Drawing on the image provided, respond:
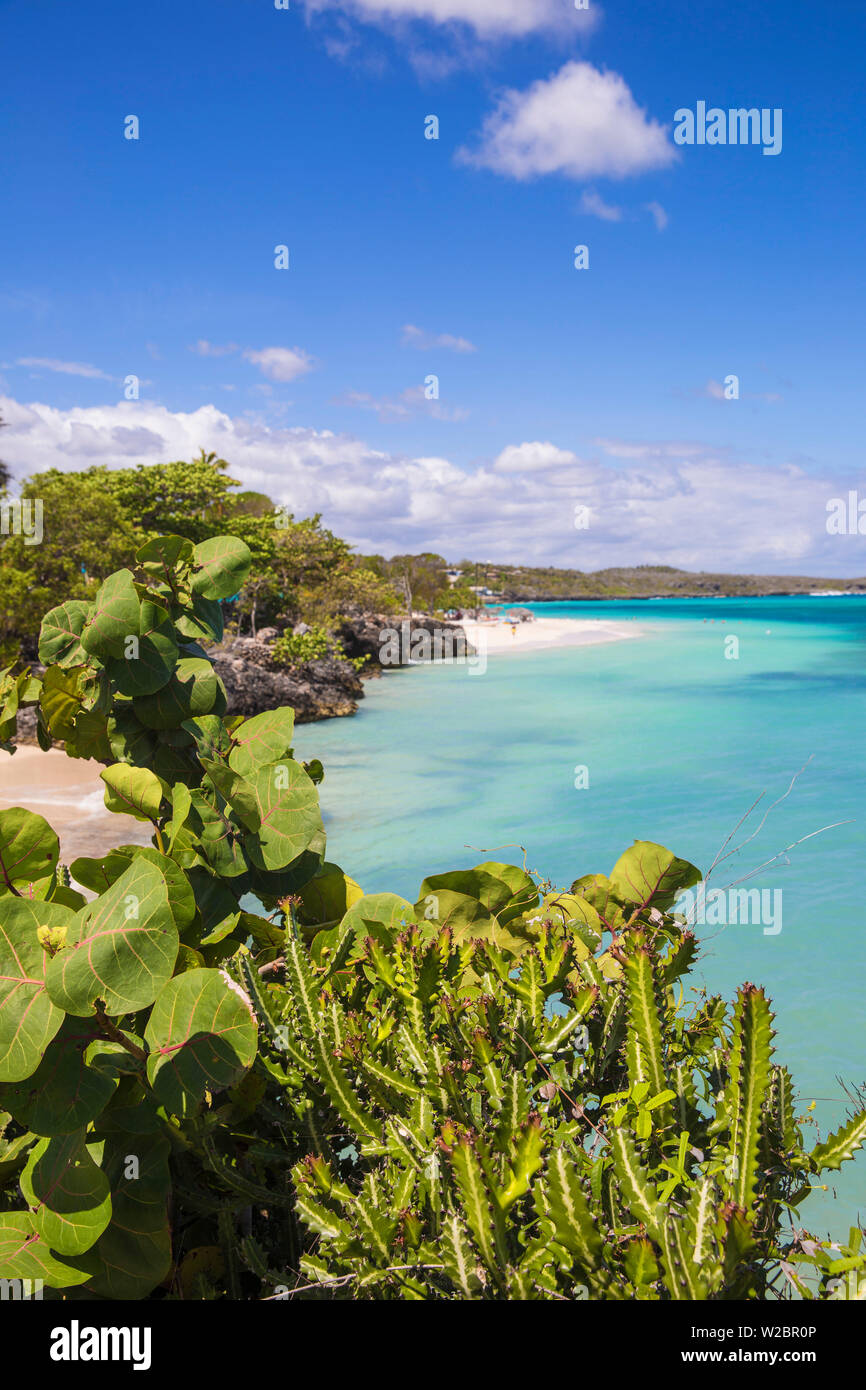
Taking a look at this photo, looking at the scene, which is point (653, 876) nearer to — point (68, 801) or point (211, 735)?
point (211, 735)

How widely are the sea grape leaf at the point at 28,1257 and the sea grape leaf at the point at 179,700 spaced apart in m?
1.03

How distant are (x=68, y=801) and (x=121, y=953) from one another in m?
12.1

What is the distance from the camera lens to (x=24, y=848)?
50.9 inches

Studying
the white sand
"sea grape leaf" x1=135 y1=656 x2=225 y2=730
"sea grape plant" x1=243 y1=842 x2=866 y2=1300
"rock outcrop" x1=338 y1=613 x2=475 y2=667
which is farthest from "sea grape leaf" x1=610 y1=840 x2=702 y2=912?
the white sand

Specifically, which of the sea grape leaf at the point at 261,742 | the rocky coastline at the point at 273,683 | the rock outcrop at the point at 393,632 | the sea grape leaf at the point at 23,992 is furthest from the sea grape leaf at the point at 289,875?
the rock outcrop at the point at 393,632

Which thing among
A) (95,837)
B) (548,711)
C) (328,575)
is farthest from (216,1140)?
(328,575)

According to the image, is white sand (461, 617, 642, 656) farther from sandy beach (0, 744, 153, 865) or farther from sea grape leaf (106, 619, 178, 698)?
sea grape leaf (106, 619, 178, 698)

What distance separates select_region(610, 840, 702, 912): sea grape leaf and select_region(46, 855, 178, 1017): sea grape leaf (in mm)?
1074

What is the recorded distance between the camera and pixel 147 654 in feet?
5.96

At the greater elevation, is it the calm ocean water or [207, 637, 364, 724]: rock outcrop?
[207, 637, 364, 724]: rock outcrop

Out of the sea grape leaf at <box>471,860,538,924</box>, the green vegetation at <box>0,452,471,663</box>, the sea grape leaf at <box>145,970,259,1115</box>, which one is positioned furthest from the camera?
the green vegetation at <box>0,452,471,663</box>

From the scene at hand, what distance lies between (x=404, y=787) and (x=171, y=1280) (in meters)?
15.6

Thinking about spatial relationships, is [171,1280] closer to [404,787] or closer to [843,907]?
[843,907]

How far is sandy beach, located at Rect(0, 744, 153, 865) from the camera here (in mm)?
10169
